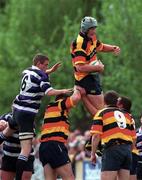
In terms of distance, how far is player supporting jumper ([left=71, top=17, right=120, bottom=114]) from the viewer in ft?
43.8

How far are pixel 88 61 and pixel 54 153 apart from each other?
175cm

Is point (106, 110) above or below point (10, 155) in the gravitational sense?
above

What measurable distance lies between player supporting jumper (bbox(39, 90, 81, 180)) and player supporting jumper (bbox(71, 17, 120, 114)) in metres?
0.41

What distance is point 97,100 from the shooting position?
13672mm

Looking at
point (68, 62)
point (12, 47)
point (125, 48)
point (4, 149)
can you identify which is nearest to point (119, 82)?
point (125, 48)

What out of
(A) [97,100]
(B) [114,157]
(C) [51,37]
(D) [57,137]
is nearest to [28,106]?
(D) [57,137]

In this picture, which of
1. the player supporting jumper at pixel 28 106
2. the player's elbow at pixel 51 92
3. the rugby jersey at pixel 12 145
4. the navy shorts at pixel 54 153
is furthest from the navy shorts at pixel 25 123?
the rugby jersey at pixel 12 145

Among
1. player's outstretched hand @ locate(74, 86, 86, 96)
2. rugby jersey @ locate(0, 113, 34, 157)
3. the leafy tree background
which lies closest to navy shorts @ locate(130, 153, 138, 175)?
player's outstretched hand @ locate(74, 86, 86, 96)

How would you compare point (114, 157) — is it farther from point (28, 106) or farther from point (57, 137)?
point (28, 106)

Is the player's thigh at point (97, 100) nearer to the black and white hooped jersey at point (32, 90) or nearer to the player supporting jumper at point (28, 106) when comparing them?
the player supporting jumper at point (28, 106)

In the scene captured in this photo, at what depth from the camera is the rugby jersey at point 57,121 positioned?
1315 centimetres

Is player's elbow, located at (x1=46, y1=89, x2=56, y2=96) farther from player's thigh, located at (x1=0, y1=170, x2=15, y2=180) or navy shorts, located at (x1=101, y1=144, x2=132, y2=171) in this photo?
player's thigh, located at (x1=0, y1=170, x2=15, y2=180)

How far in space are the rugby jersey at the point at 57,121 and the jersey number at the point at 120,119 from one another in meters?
0.90

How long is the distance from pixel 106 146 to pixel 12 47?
907 inches
